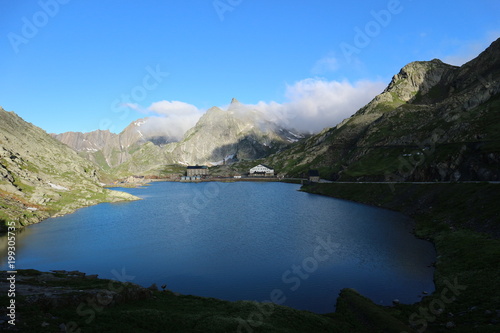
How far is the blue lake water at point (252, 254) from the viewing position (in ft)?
154

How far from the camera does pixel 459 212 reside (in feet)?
251

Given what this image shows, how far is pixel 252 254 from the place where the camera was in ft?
208

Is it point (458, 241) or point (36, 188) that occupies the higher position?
point (36, 188)

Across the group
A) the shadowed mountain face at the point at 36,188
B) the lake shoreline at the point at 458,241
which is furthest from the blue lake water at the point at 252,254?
the shadowed mountain face at the point at 36,188

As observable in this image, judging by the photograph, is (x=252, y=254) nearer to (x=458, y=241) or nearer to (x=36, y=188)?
(x=458, y=241)

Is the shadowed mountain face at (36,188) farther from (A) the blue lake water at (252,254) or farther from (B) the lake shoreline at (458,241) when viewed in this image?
(B) the lake shoreline at (458,241)

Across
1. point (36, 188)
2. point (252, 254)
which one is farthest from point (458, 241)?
point (36, 188)

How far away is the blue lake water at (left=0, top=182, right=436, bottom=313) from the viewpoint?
46.8 metres

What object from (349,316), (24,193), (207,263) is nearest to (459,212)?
(349,316)

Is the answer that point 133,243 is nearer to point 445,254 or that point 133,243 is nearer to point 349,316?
point 349,316

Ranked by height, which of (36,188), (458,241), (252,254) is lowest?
(252,254)

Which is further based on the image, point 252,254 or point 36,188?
point 36,188

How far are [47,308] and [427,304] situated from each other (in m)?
44.4

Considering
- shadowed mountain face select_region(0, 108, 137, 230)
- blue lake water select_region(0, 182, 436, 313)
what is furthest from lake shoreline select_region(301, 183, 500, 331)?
shadowed mountain face select_region(0, 108, 137, 230)
